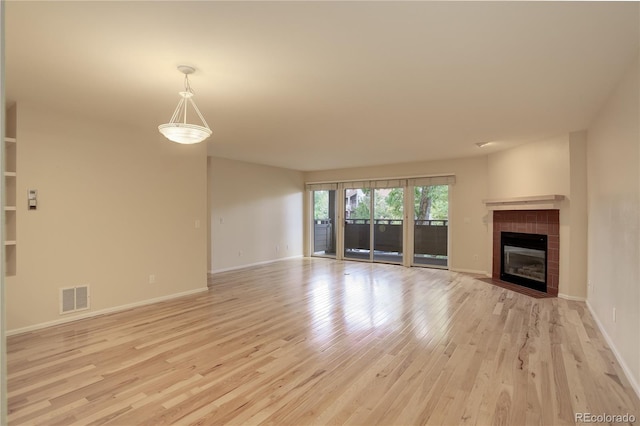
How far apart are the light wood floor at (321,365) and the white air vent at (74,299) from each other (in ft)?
1.00

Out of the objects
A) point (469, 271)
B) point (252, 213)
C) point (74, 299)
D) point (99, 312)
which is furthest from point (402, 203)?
point (74, 299)

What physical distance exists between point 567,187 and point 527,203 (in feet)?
2.18

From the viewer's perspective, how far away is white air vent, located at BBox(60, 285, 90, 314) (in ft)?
12.3

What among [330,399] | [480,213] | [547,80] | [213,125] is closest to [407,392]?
[330,399]

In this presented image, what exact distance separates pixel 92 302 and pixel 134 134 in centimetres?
222

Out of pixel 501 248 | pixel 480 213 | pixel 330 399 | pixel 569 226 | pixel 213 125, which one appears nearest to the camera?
pixel 330 399

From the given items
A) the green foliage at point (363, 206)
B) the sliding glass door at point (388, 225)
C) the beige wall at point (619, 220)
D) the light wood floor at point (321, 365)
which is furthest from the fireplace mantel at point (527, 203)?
the green foliage at point (363, 206)

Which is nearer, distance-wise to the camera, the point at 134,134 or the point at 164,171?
the point at 134,134

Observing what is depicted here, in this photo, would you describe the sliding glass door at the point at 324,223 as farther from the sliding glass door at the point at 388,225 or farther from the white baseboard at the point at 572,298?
the white baseboard at the point at 572,298

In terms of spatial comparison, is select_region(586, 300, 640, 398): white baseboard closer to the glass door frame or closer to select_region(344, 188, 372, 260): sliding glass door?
the glass door frame

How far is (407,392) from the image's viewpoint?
229 centimetres

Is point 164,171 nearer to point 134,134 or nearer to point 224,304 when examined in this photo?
point 134,134

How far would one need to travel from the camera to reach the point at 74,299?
384 cm

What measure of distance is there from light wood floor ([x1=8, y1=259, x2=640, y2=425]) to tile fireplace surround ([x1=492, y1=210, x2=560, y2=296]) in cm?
60
